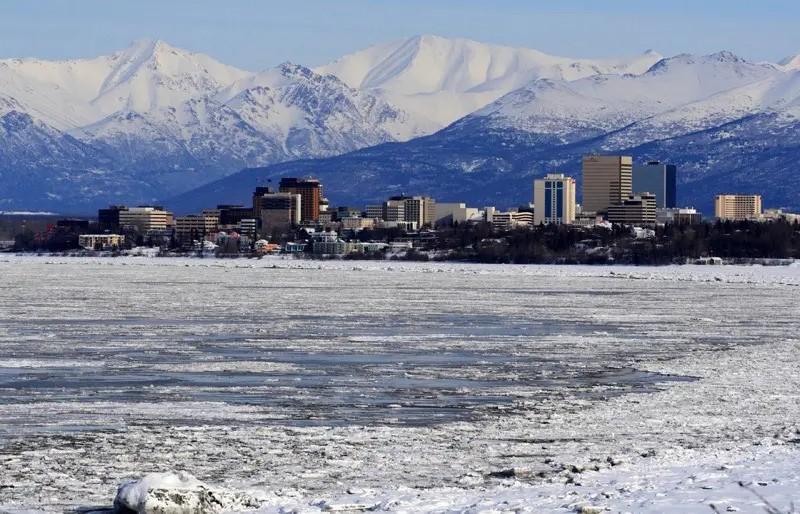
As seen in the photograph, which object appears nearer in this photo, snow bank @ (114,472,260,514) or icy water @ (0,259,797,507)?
snow bank @ (114,472,260,514)

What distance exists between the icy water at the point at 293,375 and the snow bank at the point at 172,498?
126 centimetres

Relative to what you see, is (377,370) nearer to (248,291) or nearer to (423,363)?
(423,363)

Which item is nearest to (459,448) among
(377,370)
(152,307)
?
(377,370)

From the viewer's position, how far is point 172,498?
17781mm

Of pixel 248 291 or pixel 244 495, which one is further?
pixel 248 291

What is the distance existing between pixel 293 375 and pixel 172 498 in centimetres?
1426

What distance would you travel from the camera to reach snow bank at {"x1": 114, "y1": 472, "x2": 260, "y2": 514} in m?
17.6

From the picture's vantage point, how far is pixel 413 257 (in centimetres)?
17875

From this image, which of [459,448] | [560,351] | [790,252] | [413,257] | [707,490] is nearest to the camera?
[707,490]

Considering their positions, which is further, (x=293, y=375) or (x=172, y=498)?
(x=293, y=375)

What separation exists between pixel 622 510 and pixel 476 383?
42.7 ft

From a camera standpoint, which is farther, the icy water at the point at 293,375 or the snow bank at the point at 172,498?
the icy water at the point at 293,375

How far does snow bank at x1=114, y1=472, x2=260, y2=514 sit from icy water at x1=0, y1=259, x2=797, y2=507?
1.26 metres

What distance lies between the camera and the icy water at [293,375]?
21.6 m
